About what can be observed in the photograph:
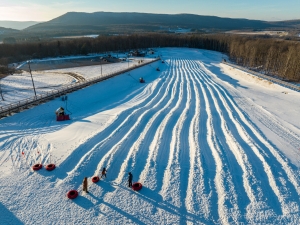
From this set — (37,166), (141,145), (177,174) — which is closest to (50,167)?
(37,166)

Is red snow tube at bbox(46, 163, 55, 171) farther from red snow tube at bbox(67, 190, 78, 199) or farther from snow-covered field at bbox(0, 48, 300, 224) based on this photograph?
red snow tube at bbox(67, 190, 78, 199)

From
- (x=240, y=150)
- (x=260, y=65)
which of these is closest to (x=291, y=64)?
(x=260, y=65)

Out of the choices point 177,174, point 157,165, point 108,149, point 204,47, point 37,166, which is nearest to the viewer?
point 177,174

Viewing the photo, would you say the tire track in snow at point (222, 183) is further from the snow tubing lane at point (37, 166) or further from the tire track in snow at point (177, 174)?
the snow tubing lane at point (37, 166)

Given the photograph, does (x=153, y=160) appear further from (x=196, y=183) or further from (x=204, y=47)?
(x=204, y=47)

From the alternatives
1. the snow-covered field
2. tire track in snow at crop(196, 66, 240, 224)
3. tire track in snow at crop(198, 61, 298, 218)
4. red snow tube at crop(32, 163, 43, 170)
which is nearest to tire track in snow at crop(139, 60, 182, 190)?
the snow-covered field
